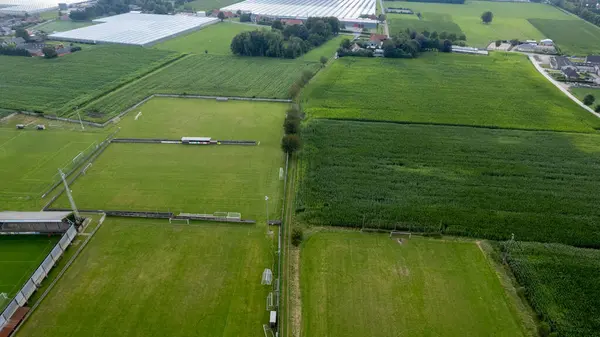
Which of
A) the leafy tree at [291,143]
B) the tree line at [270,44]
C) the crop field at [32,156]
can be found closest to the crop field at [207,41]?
the tree line at [270,44]

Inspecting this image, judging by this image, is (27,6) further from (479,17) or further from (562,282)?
(562,282)

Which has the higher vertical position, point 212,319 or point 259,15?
point 259,15

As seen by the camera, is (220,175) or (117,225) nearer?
(117,225)

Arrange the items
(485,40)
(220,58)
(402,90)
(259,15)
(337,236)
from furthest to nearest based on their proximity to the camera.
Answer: (259,15) < (485,40) < (220,58) < (402,90) < (337,236)

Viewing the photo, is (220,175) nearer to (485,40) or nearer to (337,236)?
(337,236)

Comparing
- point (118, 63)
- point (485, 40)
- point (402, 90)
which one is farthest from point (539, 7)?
point (118, 63)

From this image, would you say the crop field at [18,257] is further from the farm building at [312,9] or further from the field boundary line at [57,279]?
the farm building at [312,9]

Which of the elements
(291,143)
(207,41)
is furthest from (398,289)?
(207,41)
